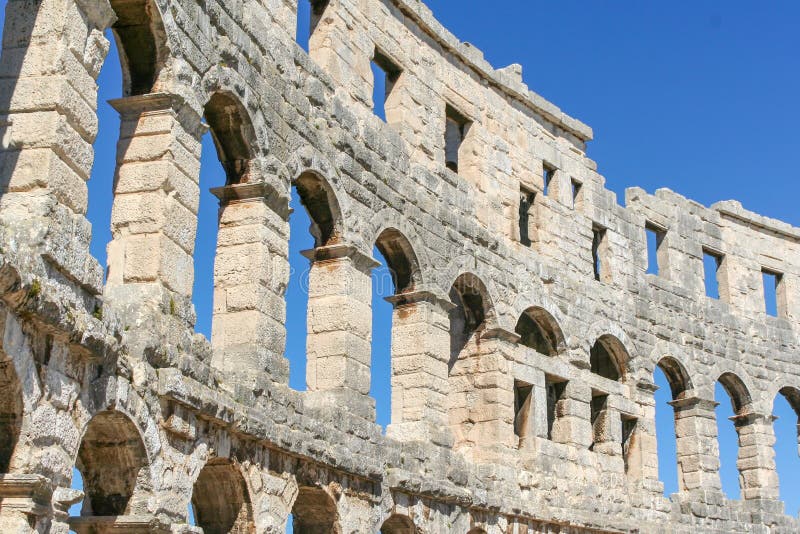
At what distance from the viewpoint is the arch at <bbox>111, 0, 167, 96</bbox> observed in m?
9.31

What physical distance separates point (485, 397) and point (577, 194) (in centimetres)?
480

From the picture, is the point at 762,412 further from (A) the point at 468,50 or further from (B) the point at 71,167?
(B) the point at 71,167

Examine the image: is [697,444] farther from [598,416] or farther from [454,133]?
[454,133]

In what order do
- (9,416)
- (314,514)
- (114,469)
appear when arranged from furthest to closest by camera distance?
(314,514) → (114,469) → (9,416)

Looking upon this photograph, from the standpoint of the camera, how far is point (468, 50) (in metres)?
16.0

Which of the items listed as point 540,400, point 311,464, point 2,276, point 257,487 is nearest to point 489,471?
point 540,400

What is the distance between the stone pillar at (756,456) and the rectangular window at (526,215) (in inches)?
245

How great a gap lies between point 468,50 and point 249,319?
711 centimetres

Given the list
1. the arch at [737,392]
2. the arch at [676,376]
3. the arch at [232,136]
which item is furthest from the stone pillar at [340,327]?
the arch at [737,392]

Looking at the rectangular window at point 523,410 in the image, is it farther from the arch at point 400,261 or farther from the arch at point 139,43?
the arch at point 139,43

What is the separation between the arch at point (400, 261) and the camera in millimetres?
13602

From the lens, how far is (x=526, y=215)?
17.2 metres

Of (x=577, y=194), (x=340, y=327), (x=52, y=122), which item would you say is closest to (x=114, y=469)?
(x=52, y=122)

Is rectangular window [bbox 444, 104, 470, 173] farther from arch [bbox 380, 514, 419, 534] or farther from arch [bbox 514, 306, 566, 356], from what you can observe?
arch [bbox 380, 514, 419, 534]
